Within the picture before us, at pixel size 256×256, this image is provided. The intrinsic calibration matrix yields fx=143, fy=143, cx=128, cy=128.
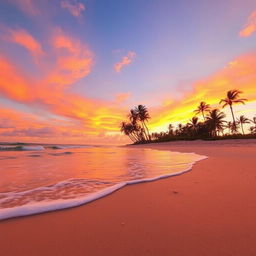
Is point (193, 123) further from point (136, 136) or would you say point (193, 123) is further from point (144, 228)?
point (144, 228)

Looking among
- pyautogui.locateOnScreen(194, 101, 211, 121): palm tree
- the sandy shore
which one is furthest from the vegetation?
the sandy shore

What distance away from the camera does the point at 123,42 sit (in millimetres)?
12750

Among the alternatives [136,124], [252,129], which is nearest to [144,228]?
[136,124]

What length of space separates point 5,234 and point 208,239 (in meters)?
1.67

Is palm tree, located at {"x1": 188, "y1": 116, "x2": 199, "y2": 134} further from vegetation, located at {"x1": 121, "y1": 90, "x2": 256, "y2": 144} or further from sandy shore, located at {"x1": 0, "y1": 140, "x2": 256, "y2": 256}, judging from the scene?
sandy shore, located at {"x1": 0, "y1": 140, "x2": 256, "y2": 256}

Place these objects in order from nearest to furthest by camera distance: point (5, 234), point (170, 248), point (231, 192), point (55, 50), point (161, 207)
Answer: point (170, 248) < point (5, 234) < point (161, 207) < point (231, 192) < point (55, 50)

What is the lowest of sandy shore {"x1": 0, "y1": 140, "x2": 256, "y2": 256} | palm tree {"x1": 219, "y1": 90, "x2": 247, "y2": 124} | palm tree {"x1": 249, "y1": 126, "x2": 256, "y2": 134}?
sandy shore {"x1": 0, "y1": 140, "x2": 256, "y2": 256}

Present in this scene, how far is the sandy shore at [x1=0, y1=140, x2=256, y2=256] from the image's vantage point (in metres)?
1.02

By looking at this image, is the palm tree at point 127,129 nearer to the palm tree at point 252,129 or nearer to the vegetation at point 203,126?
the vegetation at point 203,126

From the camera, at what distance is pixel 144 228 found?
128cm

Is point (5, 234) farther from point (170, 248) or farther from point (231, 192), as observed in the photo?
point (231, 192)

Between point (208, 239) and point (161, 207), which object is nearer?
point (208, 239)

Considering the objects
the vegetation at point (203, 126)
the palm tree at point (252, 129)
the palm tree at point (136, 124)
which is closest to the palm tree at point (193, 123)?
the vegetation at point (203, 126)

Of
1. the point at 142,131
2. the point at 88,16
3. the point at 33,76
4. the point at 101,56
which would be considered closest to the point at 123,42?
the point at 101,56
